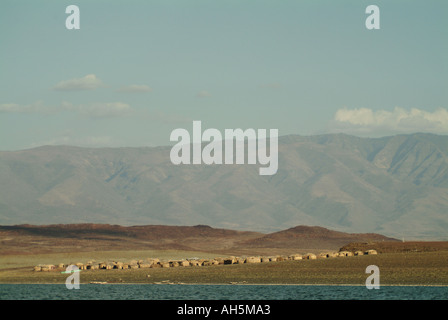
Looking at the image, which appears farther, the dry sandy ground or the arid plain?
the arid plain

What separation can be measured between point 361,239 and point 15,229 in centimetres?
6997

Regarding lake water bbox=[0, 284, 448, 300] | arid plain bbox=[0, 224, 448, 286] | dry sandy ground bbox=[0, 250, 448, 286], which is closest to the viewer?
lake water bbox=[0, 284, 448, 300]

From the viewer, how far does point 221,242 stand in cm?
15638

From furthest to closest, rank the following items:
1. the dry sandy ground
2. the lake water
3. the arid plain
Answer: the arid plain < the dry sandy ground < the lake water

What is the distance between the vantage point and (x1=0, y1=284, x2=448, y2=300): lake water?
172ft

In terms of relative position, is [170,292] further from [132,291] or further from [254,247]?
[254,247]

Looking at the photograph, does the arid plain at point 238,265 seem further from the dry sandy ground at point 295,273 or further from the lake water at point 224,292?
the lake water at point 224,292

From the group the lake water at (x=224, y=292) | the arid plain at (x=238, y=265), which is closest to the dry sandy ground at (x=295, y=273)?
the arid plain at (x=238, y=265)

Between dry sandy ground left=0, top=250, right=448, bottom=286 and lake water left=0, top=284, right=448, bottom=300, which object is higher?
dry sandy ground left=0, top=250, right=448, bottom=286

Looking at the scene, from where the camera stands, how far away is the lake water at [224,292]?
172 ft

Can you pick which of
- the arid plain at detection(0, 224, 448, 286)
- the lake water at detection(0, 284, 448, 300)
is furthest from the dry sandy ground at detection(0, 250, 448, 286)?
the lake water at detection(0, 284, 448, 300)

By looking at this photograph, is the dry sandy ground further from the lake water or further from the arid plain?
the lake water

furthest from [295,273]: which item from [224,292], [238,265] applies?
[224,292]
